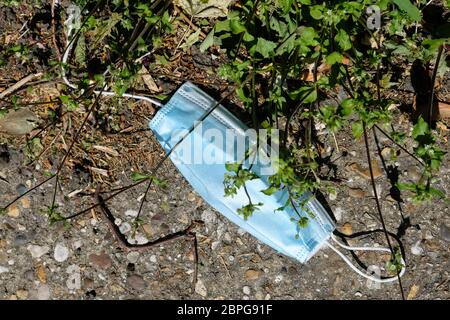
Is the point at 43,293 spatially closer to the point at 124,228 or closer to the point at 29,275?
the point at 29,275

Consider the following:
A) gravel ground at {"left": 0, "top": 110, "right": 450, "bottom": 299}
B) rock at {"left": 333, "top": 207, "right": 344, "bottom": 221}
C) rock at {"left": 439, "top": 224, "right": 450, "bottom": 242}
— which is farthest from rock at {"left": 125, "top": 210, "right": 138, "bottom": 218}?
rock at {"left": 439, "top": 224, "right": 450, "bottom": 242}

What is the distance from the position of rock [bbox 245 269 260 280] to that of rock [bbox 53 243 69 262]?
873mm

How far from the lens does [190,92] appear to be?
286 cm

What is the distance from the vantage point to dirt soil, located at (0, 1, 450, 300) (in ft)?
9.49

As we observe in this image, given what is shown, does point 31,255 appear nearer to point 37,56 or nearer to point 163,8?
point 37,56

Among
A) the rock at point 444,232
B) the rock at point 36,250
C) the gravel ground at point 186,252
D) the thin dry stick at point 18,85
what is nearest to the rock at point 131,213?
the gravel ground at point 186,252

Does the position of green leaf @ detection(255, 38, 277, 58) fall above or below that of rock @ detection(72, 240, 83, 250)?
above

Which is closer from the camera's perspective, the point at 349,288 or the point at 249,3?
the point at 249,3

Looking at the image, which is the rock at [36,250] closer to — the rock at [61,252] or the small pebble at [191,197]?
the rock at [61,252]

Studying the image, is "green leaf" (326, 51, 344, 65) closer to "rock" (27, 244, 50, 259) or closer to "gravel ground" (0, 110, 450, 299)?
"gravel ground" (0, 110, 450, 299)

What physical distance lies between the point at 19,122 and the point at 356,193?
1648 mm

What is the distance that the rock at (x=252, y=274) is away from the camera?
2910mm

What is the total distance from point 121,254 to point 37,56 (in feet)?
3.41
